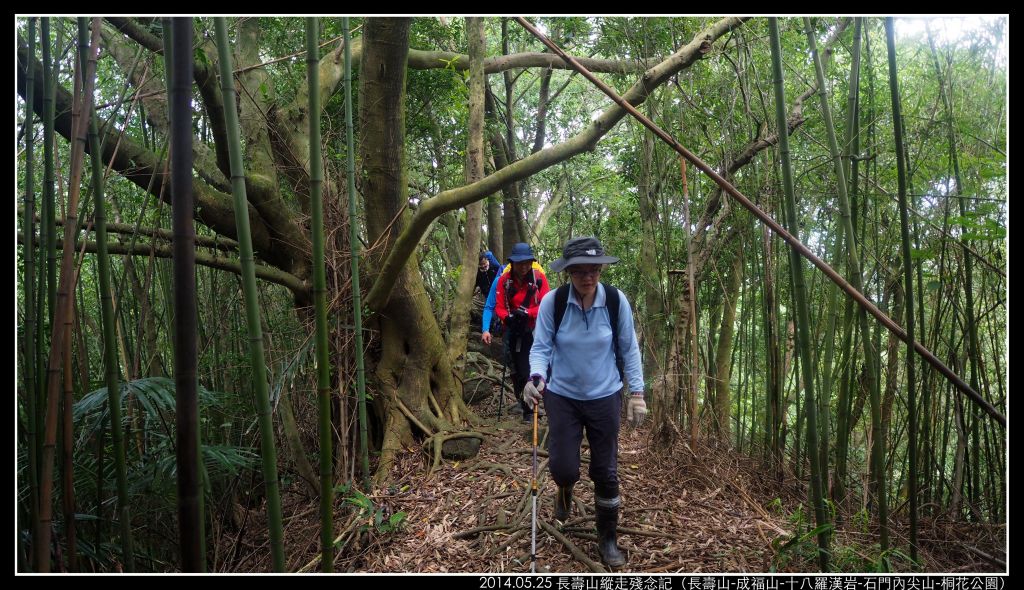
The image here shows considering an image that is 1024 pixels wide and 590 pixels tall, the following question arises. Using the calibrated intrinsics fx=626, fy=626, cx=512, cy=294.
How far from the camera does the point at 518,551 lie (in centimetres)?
340

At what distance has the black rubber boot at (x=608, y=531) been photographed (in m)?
3.12

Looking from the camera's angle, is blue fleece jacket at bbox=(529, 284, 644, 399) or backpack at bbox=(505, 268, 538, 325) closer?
blue fleece jacket at bbox=(529, 284, 644, 399)

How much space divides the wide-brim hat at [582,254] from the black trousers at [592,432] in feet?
2.18

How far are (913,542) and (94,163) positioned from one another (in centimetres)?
365

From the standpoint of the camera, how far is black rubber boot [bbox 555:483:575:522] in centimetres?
344

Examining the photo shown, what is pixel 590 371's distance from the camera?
3.07 m

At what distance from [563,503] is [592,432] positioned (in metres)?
0.59

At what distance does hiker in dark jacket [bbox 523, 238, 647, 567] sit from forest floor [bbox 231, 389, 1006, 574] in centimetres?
44

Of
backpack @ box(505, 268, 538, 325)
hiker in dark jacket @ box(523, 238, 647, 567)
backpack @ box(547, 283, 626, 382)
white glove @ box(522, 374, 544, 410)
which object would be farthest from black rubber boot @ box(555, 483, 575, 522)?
backpack @ box(505, 268, 538, 325)

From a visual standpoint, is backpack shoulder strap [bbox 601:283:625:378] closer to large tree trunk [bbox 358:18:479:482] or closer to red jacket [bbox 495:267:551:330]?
red jacket [bbox 495:267:551:330]

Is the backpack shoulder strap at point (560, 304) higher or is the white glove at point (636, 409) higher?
the backpack shoulder strap at point (560, 304)

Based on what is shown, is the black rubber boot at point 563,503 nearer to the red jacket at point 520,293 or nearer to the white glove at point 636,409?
the white glove at point 636,409

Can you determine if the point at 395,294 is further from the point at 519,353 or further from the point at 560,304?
the point at 560,304

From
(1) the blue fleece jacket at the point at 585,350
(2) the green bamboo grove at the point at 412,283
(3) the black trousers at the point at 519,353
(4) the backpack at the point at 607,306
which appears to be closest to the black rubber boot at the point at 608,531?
(2) the green bamboo grove at the point at 412,283
